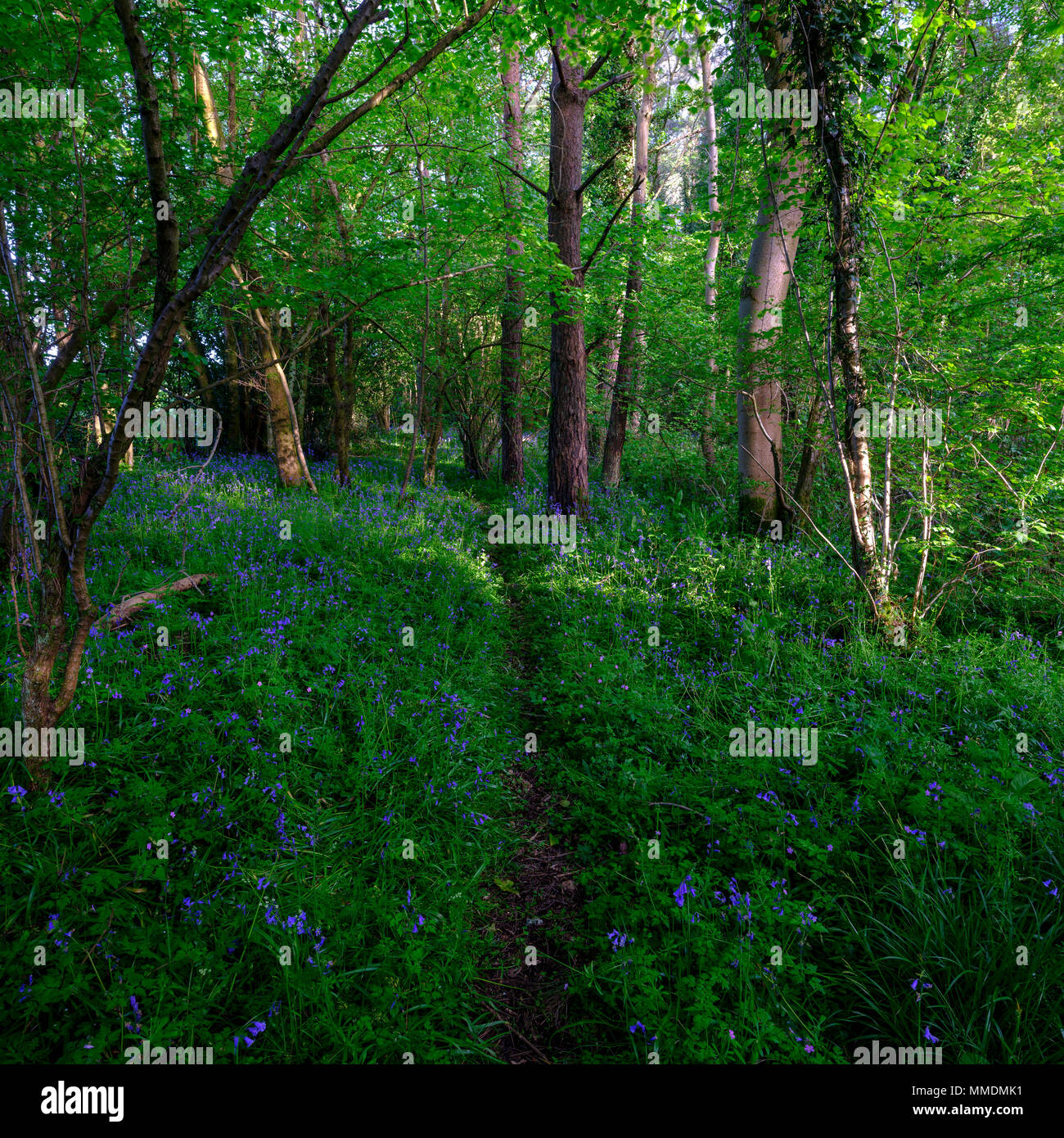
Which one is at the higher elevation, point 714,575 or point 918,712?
point 714,575

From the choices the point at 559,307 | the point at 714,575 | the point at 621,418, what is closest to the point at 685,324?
the point at 621,418

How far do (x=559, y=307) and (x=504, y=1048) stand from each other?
296 inches

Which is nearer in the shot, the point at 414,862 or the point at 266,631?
the point at 414,862

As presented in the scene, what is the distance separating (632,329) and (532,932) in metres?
11.8

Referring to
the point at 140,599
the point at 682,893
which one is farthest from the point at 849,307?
the point at 140,599

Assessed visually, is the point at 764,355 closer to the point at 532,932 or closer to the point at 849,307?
the point at 849,307

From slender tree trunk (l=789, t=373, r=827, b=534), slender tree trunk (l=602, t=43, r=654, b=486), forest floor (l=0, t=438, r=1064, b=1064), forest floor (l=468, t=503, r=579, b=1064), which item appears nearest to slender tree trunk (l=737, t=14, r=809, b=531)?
slender tree trunk (l=789, t=373, r=827, b=534)

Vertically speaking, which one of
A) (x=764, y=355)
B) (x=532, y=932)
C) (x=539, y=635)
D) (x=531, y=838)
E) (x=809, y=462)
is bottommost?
(x=532, y=932)

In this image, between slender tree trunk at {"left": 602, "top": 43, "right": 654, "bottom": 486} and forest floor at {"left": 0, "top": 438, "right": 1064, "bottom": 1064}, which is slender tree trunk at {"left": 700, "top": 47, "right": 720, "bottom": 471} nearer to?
slender tree trunk at {"left": 602, "top": 43, "right": 654, "bottom": 486}

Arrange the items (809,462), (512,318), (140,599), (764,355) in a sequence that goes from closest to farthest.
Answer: (140,599) < (764,355) < (809,462) < (512,318)

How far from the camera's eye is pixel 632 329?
39.2ft

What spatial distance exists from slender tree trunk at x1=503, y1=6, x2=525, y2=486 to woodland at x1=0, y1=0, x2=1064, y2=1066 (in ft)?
6.41

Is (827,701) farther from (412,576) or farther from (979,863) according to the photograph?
(412,576)
